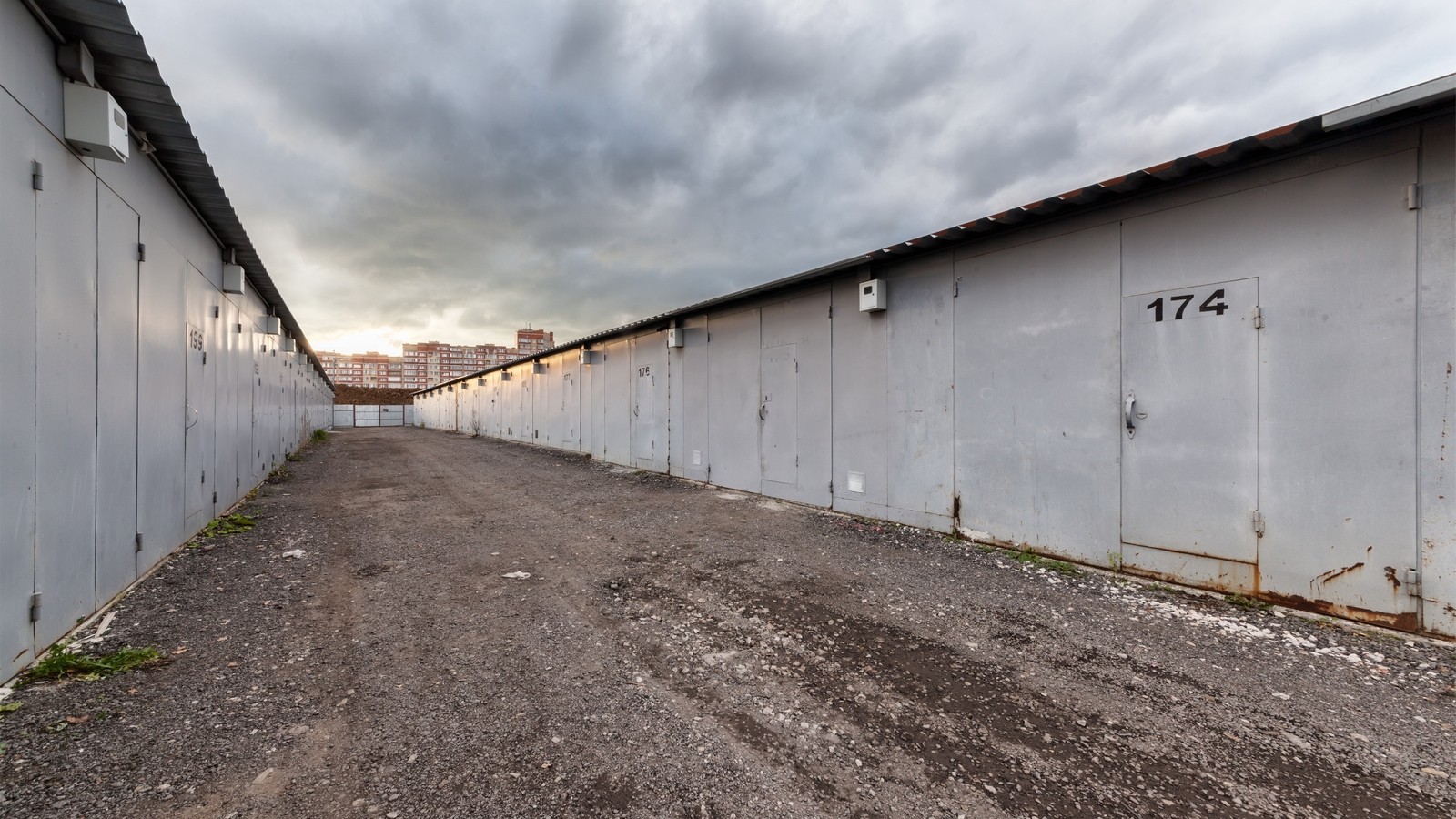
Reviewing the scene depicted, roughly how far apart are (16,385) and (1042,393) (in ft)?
22.0

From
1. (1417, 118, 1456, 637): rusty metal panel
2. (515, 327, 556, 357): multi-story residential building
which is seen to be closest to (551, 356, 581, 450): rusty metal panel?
(1417, 118, 1456, 637): rusty metal panel

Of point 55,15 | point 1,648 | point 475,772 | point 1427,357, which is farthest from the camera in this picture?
point 1427,357

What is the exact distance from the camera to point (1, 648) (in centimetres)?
241

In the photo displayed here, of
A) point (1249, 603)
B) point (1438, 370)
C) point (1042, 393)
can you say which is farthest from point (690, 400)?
point (1438, 370)

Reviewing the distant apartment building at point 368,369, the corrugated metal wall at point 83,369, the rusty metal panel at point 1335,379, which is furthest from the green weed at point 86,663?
the distant apartment building at point 368,369

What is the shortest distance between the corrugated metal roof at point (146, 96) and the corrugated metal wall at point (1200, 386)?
6187 millimetres

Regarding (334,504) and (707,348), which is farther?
(707,348)

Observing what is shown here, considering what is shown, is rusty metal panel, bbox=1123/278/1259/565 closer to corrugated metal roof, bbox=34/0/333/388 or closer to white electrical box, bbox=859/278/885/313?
white electrical box, bbox=859/278/885/313

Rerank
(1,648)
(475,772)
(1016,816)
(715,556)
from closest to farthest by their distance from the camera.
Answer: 1. (1016,816)
2. (475,772)
3. (1,648)
4. (715,556)

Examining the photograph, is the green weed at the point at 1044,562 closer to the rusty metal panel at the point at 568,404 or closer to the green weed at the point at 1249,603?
the green weed at the point at 1249,603

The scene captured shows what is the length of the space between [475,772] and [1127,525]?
15.7 feet

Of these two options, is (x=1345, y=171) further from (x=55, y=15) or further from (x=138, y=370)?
(x=138, y=370)

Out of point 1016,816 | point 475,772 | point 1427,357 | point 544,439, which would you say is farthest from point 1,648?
point 544,439

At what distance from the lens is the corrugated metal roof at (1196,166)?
116 inches
